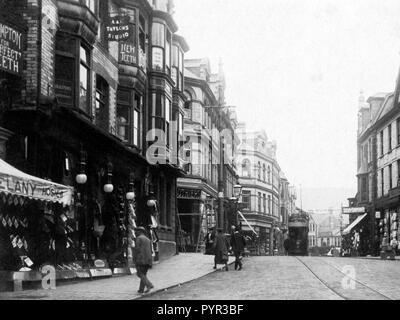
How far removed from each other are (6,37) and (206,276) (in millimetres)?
11201

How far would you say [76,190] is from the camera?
20.7 metres

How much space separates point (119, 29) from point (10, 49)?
7561 mm

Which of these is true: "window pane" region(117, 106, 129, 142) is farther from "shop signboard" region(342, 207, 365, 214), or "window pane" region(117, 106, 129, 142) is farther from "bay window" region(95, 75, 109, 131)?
"shop signboard" region(342, 207, 365, 214)

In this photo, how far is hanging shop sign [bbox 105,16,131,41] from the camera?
23291mm

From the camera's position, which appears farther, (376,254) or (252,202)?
(252,202)

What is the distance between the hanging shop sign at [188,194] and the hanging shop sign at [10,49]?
29.3 meters

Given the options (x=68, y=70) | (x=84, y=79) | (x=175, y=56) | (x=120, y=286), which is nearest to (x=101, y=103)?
(x=84, y=79)

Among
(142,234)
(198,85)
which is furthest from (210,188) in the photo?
(142,234)

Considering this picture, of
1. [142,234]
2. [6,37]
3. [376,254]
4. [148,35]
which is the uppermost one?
[148,35]

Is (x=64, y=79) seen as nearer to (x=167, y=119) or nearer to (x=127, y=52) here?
(x=127, y=52)

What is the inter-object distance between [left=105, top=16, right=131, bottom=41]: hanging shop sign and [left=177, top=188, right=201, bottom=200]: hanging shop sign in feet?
76.4

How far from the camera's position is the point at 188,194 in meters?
46.2
